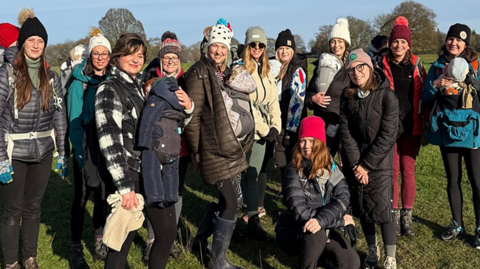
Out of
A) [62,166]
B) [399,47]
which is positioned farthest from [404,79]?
[62,166]

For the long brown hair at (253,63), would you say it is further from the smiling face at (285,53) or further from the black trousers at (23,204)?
the black trousers at (23,204)

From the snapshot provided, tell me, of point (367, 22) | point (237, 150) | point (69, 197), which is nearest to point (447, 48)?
point (237, 150)

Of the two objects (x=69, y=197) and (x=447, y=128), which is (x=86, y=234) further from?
(x=447, y=128)

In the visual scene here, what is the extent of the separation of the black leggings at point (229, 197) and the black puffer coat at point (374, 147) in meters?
1.16

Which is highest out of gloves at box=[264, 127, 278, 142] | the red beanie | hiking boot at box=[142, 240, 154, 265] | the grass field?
the red beanie

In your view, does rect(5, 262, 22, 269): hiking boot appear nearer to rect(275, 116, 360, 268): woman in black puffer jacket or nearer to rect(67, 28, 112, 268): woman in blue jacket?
rect(67, 28, 112, 268): woman in blue jacket

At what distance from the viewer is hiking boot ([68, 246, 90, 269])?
4828 millimetres

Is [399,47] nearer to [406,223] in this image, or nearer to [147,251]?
[406,223]

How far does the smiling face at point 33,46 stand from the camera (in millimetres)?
4160

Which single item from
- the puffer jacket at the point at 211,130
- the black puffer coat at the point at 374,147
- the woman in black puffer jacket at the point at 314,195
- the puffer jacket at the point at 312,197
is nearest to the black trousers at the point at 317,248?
the woman in black puffer jacket at the point at 314,195

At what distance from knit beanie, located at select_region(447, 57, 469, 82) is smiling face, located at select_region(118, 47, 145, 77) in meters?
3.30

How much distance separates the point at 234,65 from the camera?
495 cm

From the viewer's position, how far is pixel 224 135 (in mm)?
4301

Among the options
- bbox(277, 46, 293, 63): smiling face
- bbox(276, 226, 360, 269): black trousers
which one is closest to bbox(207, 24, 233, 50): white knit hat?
bbox(277, 46, 293, 63): smiling face
